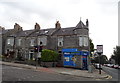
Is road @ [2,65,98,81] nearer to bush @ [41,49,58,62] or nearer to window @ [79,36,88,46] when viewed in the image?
bush @ [41,49,58,62]

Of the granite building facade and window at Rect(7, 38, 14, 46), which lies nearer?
the granite building facade

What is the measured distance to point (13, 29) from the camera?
45125mm

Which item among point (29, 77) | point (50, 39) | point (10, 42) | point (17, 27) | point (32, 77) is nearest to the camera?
point (29, 77)

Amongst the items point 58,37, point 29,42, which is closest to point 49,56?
point 58,37

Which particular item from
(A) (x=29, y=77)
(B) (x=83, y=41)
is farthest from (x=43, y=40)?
(A) (x=29, y=77)

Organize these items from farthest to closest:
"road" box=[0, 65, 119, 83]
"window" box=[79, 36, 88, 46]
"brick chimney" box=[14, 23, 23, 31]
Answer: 1. "brick chimney" box=[14, 23, 23, 31]
2. "window" box=[79, 36, 88, 46]
3. "road" box=[0, 65, 119, 83]

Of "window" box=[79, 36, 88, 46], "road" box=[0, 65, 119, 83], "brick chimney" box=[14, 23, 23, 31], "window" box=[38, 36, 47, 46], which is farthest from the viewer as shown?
"brick chimney" box=[14, 23, 23, 31]

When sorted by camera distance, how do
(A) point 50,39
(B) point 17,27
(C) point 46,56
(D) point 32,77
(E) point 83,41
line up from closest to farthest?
(D) point 32,77 < (C) point 46,56 < (E) point 83,41 < (A) point 50,39 < (B) point 17,27

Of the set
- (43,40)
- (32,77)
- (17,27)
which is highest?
(17,27)

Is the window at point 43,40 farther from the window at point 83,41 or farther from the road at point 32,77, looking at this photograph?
the road at point 32,77

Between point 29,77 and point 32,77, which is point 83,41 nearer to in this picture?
point 32,77

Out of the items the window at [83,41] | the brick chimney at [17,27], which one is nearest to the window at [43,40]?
the window at [83,41]

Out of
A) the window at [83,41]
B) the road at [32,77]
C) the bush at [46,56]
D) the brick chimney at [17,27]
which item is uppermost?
the brick chimney at [17,27]

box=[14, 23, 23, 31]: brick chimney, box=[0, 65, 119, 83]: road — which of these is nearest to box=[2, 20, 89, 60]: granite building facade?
box=[14, 23, 23, 31]: brick chimney
